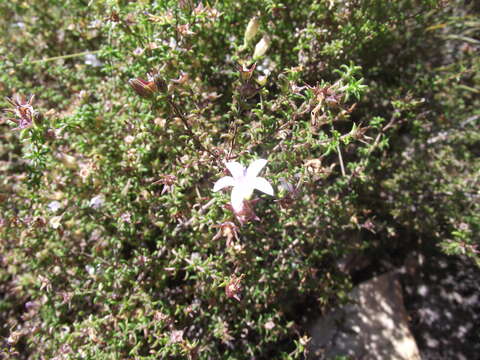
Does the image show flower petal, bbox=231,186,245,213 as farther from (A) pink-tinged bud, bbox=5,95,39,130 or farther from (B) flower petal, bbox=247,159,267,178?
(A) pink-tinged bud, bbox=5,95,39,130

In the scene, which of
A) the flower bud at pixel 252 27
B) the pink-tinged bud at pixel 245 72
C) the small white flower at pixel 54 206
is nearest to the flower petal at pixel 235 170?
the pink-tinged bud at pixel 245 72

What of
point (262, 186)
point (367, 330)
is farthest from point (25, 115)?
point (367, 330)

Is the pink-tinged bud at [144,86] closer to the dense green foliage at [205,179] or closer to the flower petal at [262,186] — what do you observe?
the dense green foliage at [205,179]

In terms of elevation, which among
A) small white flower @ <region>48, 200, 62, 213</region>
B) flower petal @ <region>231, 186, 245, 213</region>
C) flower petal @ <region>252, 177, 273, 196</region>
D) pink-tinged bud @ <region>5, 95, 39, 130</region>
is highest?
pink-tinged bud @ <region>5, 95, 39, 130</region>

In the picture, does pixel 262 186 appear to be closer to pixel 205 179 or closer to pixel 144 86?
pixel 144 86

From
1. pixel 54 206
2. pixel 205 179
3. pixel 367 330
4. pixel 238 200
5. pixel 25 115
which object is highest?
pixel 25 115

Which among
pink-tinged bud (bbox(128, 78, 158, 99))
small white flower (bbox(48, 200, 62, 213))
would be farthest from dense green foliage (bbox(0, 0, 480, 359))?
pink-tinged bud (bbox(128, 78, 158, 99))
